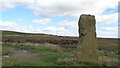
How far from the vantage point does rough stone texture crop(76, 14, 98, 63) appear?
49.5 feet

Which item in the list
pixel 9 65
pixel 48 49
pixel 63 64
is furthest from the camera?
pixel 48 49

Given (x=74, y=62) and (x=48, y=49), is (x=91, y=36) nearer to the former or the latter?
(x=74, y=62)

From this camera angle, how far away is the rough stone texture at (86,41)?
15.1 metres

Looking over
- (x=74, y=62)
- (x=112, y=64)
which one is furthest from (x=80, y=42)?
(x=112, y=64)

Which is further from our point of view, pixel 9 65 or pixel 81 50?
pixel 81 50

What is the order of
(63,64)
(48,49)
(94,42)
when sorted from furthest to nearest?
(48,49) → (94,42) → (63,64)

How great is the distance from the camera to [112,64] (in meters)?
14.8

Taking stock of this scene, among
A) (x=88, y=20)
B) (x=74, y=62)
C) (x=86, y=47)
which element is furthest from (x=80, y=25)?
(x=74, y=62)

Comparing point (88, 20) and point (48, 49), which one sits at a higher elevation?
point (88, 20)

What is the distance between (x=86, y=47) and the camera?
49.6 ft

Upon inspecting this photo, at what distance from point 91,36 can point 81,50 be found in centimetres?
119

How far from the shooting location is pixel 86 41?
49.7ft

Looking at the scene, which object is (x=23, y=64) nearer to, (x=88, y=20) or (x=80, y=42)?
(x=80, y=42)

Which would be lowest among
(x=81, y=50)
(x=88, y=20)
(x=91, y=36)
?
(x=81, y=50)
